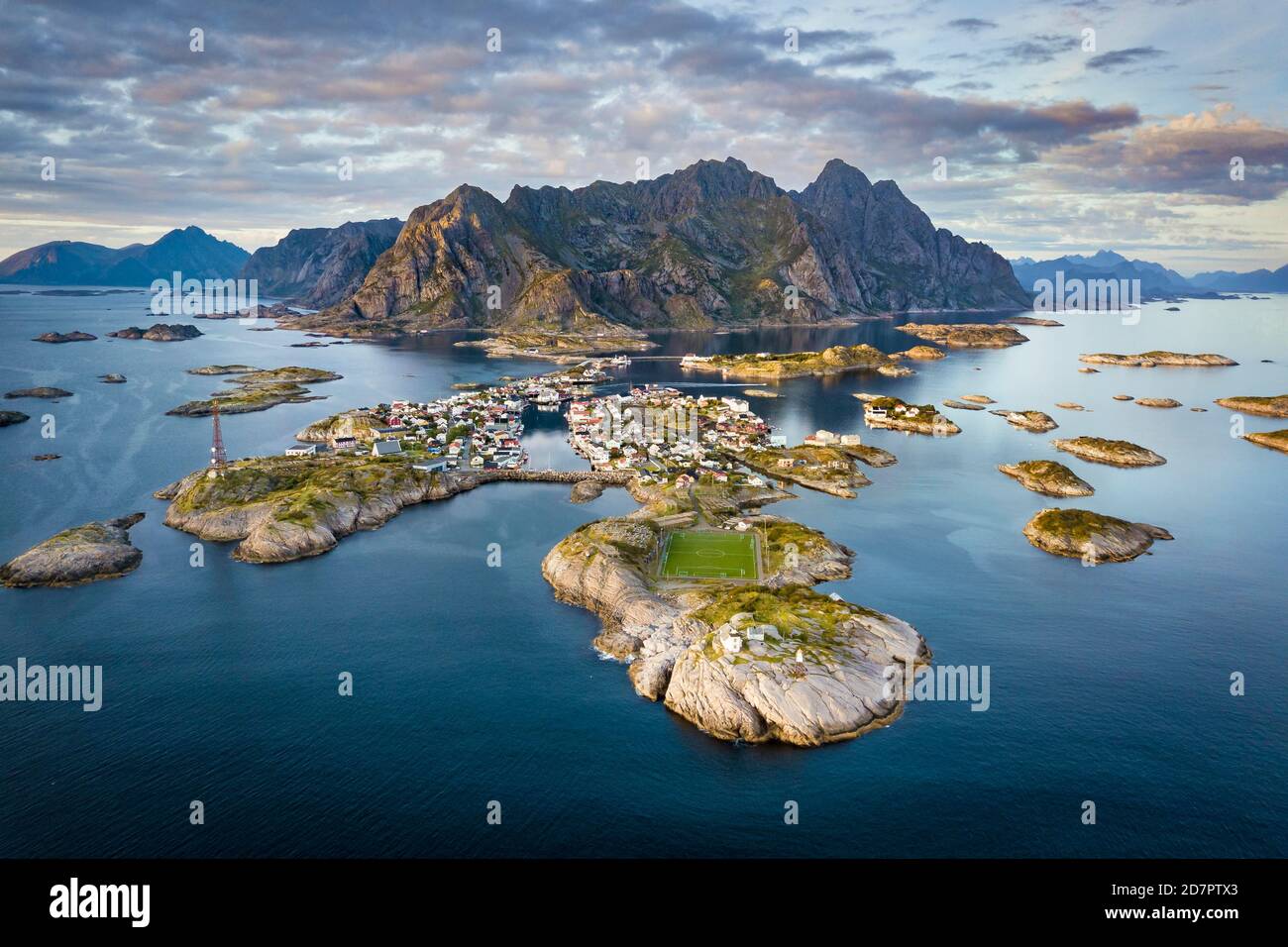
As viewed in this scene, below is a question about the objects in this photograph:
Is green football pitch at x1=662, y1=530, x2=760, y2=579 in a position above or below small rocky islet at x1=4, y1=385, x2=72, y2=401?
below

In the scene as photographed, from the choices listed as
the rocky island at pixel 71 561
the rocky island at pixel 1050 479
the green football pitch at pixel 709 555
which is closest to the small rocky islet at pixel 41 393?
the rocky island at pixel 71 561

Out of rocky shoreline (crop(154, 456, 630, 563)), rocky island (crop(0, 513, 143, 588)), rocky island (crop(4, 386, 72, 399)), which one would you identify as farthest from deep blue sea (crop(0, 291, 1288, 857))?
rocky island (crop(4, 386, 72, 399))

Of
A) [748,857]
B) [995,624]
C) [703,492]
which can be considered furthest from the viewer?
[703,492]

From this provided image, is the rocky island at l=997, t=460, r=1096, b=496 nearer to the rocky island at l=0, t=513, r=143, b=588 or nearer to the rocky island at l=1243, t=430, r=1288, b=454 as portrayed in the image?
the rocky island at l=1243, t=430, r=1288, b=454

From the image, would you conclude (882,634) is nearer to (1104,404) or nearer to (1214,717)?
(1214,717)

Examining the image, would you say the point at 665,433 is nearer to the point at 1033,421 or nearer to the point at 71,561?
the point at 1033,421

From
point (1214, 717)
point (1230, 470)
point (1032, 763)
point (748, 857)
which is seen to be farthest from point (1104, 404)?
point (748, 857)
